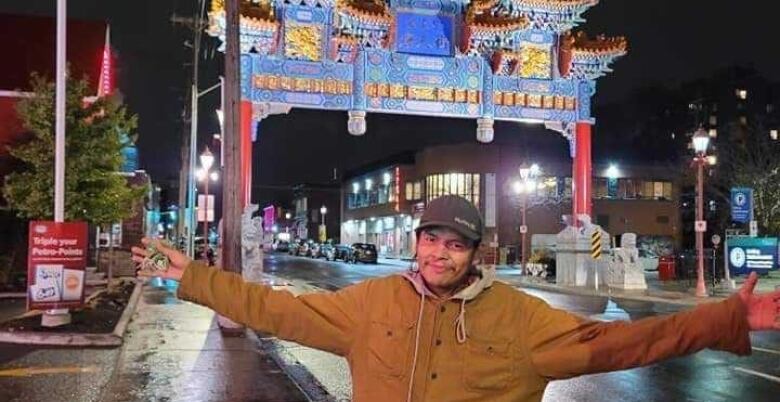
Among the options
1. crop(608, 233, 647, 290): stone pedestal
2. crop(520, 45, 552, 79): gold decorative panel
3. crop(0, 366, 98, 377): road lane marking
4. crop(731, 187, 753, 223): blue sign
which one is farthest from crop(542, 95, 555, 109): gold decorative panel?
crop(0, 366, 98, 377): road lane marking

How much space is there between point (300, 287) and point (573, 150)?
11048 millimetres

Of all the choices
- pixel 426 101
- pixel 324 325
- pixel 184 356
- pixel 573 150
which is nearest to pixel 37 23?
pixel 426 101

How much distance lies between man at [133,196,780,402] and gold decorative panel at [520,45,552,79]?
25930 mm

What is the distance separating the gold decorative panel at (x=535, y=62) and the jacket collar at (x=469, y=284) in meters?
25.8

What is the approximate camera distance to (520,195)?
59.0m

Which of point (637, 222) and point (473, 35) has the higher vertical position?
point (473, 35)

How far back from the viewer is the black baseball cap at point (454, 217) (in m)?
3.01

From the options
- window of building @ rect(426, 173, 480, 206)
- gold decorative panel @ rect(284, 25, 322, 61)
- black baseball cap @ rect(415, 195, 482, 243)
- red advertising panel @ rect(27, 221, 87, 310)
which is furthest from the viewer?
window of building @ rect(426, 173, 480, 206)

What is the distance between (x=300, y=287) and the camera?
2848 centimetres

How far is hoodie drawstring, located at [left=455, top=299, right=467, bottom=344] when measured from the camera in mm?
2910

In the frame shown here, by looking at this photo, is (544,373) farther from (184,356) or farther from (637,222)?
(637,222)

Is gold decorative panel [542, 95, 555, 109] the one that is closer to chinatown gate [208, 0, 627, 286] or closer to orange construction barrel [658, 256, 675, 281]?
chinatown gate [208, 0, 627, 286]

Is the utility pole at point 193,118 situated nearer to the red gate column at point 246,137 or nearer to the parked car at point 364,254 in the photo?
the red gate column at point 246,137

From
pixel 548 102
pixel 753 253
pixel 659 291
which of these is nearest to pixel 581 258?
pixel 659 291
